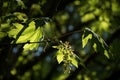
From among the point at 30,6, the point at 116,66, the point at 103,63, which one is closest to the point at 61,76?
the point at 103,63

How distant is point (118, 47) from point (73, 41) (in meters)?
2.26

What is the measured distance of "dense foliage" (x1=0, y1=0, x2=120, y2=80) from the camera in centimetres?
273

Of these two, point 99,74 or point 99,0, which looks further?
point 99,74

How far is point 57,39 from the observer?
2.96m

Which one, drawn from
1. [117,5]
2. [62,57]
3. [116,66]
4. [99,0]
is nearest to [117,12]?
[117,5]

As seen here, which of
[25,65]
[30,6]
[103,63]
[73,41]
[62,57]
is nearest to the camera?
[62,57]

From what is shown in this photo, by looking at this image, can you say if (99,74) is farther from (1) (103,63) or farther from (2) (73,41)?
(2) (73,41)

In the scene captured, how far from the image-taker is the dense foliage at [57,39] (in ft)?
8.97

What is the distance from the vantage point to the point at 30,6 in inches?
160

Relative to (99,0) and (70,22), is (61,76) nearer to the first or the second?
(70,22)

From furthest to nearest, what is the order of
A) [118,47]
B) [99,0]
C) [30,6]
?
[99,0]
[118,47]
[30,6]

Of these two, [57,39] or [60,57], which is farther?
[57,39]

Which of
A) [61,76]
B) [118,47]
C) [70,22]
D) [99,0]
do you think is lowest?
[61,76]

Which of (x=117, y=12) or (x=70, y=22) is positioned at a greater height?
(x=117, y=12)
